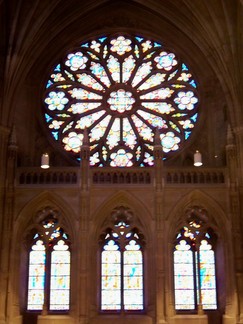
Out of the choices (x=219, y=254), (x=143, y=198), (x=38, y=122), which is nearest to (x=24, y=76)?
(x=38, y=122)

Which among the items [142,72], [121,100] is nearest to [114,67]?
[142,72]

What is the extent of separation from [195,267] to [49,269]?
4284mm

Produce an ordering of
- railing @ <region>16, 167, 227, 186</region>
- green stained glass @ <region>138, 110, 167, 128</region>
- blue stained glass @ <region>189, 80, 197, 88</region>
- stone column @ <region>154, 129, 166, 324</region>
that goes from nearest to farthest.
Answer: stone column @ <region>154, 129, 166, 324</region>, railing @ <region>16, 167, 227, 186</region>, green stained glass @ <region>138, 110, 167, 128</region>, blue stained glass @ <region>189, 80, 197, 88</region>

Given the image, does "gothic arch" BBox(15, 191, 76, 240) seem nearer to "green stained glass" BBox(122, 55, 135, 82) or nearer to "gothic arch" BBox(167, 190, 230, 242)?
"gothic arch" BBox(167, 190, 230, 242)

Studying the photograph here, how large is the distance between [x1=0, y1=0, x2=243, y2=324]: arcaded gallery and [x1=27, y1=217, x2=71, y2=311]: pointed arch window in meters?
0.03

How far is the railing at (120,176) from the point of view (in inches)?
803

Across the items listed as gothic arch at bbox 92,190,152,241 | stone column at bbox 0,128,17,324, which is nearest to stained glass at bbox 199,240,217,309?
gothic arch at bbox 92,190,152,241

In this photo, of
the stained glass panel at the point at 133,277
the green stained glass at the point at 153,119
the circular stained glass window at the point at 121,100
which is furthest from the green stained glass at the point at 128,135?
the stained glass panel at the point at 133,277

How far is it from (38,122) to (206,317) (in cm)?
856

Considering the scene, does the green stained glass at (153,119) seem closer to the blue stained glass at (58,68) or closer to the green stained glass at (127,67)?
the green stained glass at (127,67)

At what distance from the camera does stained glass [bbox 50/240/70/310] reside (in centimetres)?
1967

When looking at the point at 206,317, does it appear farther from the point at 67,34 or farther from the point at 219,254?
the point at 67,34

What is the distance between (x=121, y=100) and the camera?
77.0 ft

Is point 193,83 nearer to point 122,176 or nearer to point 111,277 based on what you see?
point 122,176
